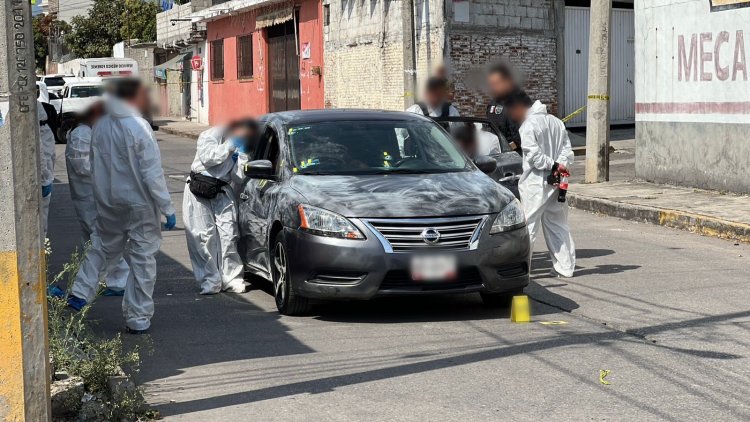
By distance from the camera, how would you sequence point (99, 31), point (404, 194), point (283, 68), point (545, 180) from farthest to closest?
point (99, 31) → point (283, 68) → point (545, 180) → point (404, 194)

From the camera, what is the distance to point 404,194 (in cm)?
873

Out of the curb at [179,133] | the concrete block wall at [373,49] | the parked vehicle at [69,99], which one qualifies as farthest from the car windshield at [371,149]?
the curb at [179,133]

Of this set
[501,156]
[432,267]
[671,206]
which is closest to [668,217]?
[671,206]

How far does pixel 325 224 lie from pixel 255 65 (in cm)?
3364

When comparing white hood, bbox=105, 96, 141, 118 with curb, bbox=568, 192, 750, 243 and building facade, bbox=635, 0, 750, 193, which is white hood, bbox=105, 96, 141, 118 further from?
building facade, bbox=635, 0, 750, 193

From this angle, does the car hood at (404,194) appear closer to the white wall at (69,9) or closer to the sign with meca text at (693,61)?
the sign with meca text at (693,61)

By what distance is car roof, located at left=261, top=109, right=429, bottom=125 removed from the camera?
1005 centimetres

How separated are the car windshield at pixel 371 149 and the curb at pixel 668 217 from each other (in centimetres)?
471

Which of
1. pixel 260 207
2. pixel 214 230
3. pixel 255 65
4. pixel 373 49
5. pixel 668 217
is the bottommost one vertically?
pixel 668 217

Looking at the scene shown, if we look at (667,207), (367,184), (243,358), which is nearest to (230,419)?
(243,358)

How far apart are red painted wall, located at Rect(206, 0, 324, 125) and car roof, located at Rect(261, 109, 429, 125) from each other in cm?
1998

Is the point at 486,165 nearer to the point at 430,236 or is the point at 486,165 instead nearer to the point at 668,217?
the point at 430,236

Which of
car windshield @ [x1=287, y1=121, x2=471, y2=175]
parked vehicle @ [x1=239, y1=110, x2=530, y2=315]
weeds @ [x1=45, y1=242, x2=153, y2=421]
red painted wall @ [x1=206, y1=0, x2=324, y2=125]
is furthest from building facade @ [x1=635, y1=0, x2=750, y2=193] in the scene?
red painted wall @ [x1=206, y1=0, x2=324, y2=125]

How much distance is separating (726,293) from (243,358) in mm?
4350
